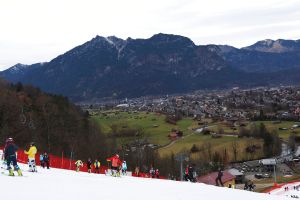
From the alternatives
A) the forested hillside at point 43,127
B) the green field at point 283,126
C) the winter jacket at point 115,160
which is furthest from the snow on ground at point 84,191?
the green field at point 283,126

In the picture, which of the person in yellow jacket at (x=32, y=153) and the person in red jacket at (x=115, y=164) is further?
the person in red jacket at (x=115, y=164)

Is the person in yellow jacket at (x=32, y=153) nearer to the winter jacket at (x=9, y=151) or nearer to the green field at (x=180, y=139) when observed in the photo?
the winter jacket at (x=9, y=151)

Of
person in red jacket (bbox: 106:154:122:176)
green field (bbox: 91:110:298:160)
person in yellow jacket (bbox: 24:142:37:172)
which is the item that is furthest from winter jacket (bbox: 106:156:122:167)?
green field (bbox: 91:110:298:160)

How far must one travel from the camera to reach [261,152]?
138 meters

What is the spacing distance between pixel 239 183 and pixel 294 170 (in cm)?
2180

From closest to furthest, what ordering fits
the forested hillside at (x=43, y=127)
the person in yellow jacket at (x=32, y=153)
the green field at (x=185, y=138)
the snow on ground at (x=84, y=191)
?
1. the snow on ground at (x=84, y=191)
2. the person in yellow jacket at (x=32, y=153)
3. the forested hillside at (x=43, y=127)
4. the green field at (x=185, y=138)

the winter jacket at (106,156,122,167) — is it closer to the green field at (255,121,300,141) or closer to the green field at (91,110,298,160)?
the green field at (91,110,298,160)

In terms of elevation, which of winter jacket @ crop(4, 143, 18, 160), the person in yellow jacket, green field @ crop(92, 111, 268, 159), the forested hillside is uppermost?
winter jacket @ crop(4, 143, 18, 160)

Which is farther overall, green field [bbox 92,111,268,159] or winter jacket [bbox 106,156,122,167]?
green field [bbox 92,111,268,159]

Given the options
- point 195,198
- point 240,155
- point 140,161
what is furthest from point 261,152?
point 195,198

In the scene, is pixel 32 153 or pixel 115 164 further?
pixel 115 164

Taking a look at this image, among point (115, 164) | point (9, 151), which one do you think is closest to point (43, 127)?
point (115, 164)

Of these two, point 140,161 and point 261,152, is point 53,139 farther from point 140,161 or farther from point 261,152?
point 261,152

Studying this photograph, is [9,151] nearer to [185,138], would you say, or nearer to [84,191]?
[84,191]
